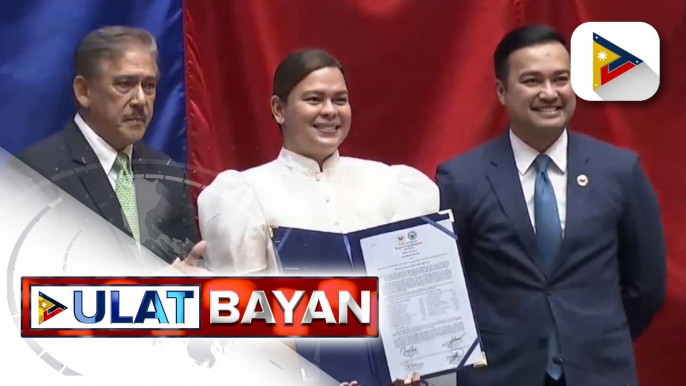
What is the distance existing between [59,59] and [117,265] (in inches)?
15.4

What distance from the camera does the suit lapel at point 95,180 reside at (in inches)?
74.5

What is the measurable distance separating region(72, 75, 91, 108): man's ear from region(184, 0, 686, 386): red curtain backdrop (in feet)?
0.63

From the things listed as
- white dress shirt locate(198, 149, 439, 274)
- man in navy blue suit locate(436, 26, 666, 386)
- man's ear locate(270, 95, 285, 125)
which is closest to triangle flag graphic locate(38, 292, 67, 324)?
white dress shirt locate(198, 149, 439, 274)

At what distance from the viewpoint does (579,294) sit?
1.96m

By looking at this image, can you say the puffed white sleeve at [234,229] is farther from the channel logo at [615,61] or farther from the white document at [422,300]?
the channel logo at [615,61]

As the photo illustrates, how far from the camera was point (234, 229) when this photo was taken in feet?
6.25

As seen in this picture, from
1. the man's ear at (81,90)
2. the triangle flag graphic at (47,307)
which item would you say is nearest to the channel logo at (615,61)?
the man's ear at (81,90)

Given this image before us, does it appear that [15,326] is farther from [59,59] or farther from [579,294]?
[579,294]

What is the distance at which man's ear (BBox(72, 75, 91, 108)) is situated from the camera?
6.26 ft

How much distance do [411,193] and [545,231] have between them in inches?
10.1

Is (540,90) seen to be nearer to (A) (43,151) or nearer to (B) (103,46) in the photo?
(B) (103,46)

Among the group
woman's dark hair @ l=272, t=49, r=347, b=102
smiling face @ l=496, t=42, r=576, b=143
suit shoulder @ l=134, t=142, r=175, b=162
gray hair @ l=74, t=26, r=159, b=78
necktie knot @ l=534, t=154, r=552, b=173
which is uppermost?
gray hair @ l=74, t=26, r=159, b=78

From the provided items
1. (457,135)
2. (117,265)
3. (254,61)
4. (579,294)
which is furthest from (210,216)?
(579,294)

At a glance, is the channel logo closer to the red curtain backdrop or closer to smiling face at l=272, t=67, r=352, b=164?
the red curtain backdrop
